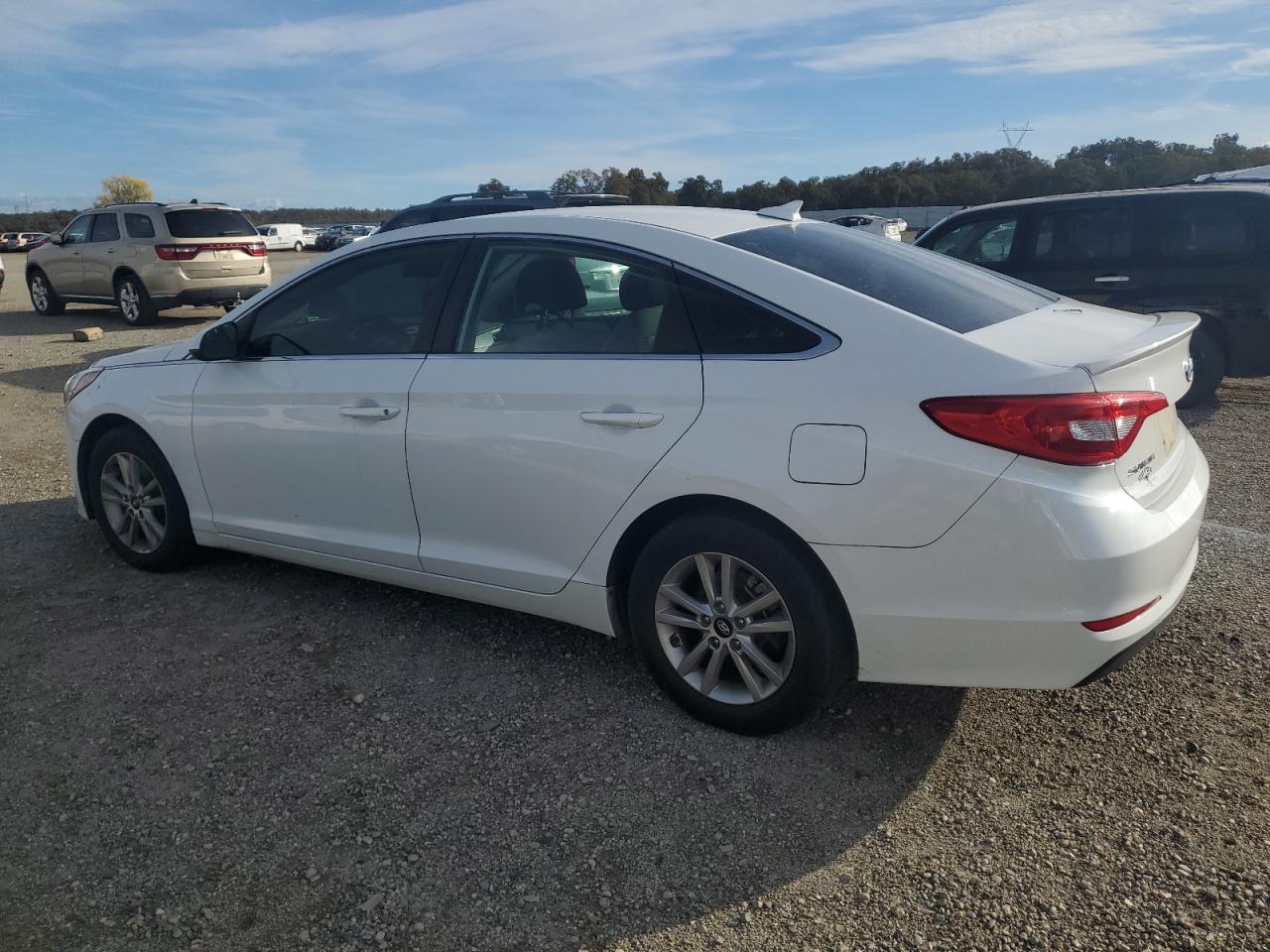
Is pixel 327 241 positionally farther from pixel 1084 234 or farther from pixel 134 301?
pixel 1084 234

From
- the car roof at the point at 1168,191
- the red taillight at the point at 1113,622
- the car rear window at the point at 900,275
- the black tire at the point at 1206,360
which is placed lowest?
the black tire at the point at 1206,360

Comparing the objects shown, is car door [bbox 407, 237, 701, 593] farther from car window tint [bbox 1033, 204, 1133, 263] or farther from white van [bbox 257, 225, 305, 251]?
white van [bbox 257, 225, 305, 251]

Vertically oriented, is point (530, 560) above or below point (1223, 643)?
above

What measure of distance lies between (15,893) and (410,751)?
1.10 meters

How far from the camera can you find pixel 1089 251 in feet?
27.2

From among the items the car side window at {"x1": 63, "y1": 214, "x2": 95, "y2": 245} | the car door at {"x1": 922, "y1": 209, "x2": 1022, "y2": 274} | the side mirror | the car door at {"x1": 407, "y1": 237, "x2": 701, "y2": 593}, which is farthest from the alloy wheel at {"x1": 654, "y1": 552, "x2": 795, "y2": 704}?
the car side window at {"x1": 63, "y1": 214, "x2": 95, "y2": 245}

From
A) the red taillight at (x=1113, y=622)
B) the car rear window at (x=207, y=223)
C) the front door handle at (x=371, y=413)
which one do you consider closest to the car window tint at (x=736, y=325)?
the red taillight at (x=1113, y=622)

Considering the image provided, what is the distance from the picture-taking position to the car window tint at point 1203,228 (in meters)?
7.66

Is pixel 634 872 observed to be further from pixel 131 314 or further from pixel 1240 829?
pixel 131 314

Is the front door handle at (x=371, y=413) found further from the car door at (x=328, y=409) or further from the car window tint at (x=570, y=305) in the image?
the car window tint at (x=570, y=305)

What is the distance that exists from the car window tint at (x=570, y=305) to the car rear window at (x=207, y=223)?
13.5 m

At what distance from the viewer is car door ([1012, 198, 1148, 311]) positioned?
8.08 meters

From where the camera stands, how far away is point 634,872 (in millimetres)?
2684

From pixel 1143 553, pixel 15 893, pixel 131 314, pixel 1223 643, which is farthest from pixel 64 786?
pixel 131 314
